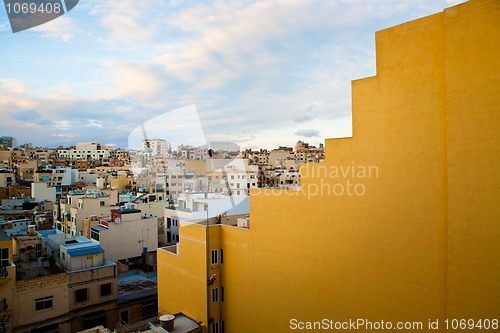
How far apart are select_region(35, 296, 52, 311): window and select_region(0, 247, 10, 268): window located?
2.26m

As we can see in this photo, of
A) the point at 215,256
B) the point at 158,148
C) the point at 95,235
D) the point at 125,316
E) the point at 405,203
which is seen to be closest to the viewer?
the point at 405,203

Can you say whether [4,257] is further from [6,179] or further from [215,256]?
[6,179]

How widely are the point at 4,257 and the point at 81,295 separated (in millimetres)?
4147

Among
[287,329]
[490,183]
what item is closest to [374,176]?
[490,183]

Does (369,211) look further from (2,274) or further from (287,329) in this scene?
(2,274)

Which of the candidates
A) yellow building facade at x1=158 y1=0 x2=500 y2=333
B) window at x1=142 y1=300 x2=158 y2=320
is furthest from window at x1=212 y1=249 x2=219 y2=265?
window at x1=142 y1=300 x2=158 y2=320

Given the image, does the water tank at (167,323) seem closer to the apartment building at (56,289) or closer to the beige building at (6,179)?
the apartment building at (56,289)

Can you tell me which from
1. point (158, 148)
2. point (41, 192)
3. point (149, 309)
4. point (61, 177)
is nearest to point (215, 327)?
point (149, 309)

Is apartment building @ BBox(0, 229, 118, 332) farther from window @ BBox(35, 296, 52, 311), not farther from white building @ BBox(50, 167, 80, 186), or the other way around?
white building @ BBox(50, 167, 80, 186)

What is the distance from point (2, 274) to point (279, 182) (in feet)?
130

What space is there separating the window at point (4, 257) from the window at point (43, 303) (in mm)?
2260

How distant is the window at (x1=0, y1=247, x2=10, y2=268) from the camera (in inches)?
613

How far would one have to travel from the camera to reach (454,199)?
7551 mm

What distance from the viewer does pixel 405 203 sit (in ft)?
27.8
